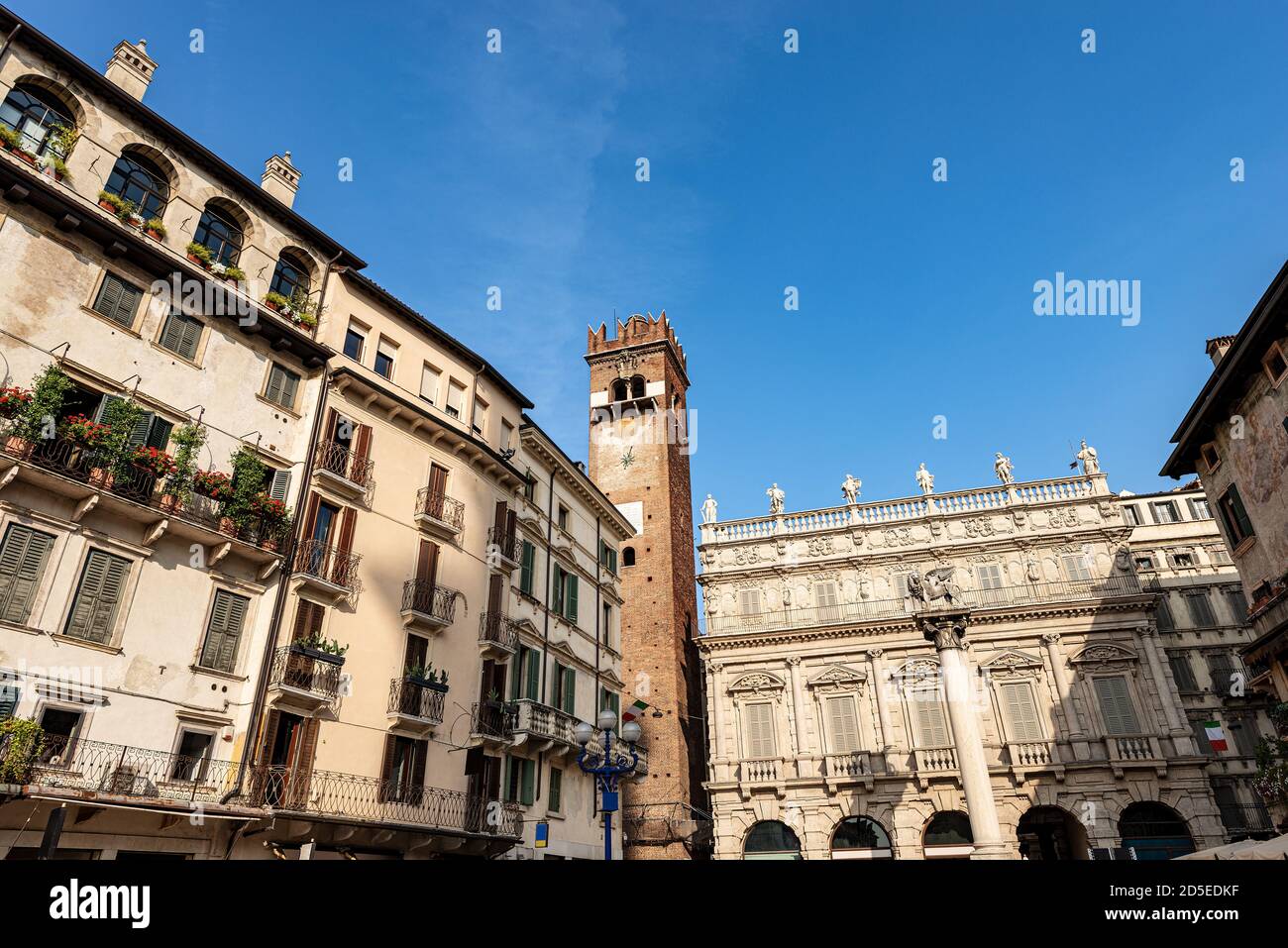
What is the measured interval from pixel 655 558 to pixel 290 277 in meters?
27.0

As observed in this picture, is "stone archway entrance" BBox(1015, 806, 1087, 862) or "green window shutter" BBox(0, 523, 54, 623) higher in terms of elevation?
"green window shutter" BBox(0, 523, 54, 623)

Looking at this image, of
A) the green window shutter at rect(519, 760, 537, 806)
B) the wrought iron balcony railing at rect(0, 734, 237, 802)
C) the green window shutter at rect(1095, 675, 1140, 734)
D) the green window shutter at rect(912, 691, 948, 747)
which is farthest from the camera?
the green window shutter at rect(912, 691, 948, 747)

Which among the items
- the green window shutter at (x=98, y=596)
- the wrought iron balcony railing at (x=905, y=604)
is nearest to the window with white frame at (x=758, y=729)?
the wrought iron balcony railing at (x=905, y=604)

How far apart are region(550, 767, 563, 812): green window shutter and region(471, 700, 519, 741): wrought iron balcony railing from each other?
3758 mm

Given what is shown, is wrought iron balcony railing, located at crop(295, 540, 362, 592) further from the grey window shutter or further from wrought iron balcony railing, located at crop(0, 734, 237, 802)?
wrought iron balcony railing, located at crop(0, 734, 237, 802)

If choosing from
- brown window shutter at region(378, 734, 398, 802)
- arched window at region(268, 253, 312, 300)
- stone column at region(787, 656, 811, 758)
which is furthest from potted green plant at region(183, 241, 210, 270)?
stone column at region(787, 656, 811, 758)

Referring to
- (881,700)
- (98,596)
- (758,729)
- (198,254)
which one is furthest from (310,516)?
(881,700)

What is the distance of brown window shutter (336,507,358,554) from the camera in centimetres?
2105

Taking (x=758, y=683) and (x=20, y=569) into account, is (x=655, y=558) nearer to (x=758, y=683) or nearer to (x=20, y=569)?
(x=758, y=683)

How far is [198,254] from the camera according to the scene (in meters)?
19.7

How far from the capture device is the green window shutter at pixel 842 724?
3725 cm

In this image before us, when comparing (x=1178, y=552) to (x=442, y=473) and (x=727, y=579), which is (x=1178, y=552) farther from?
(x=442, y=473)
